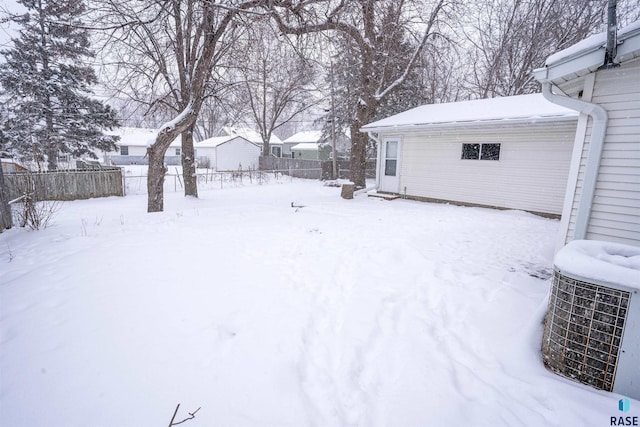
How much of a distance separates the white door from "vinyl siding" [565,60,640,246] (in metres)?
7.30

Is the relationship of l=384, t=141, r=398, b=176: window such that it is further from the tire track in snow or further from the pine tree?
the pine tree

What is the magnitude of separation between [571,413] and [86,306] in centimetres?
388

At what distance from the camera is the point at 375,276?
12.5 feet

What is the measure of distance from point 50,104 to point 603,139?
17252 mm

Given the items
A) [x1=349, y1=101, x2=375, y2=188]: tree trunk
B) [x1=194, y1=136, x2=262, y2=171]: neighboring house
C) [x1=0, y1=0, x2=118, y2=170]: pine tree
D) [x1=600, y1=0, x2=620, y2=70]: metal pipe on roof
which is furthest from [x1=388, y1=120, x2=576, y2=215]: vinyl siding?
[x1=194, y1=136, x2=262, y2=171]: neighboring house

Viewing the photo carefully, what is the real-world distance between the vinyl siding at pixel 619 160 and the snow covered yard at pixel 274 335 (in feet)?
3.32

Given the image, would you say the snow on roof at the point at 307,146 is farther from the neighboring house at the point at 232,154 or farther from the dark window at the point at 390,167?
the dark window at the point at 390,167

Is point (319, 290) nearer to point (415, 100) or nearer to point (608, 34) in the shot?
point (608, 34)

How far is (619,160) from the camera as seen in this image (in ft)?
10.8

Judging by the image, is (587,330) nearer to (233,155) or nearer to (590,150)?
(590,150)

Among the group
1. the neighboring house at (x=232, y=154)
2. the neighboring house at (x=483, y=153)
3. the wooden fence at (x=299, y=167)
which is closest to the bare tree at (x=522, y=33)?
the neighboring house at (x=483, y=153)

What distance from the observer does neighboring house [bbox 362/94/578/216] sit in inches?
300

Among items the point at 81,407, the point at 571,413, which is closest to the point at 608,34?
the point at 571,413

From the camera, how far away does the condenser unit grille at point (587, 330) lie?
6.30ft
